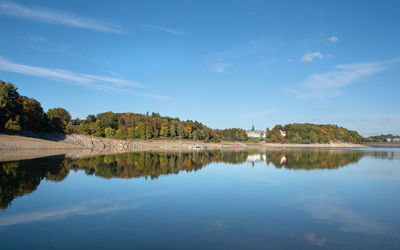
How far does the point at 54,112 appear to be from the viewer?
106 metres

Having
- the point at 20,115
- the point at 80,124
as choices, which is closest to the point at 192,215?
the point at 20,115

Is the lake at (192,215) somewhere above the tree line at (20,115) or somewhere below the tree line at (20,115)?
below

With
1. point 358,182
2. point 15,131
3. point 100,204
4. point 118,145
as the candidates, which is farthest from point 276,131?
point 100,204

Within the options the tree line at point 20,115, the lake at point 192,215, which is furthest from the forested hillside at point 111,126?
the lake at point 192,215

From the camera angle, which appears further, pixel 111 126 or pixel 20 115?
pixel 111 126

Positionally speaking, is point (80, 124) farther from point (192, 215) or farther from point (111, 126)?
point (192, 215)

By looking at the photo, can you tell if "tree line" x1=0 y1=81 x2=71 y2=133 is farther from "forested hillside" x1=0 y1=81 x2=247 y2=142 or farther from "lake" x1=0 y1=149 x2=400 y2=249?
"lake" x1=0 y1=149 x2=400 y2=249

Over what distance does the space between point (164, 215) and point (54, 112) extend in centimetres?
10725

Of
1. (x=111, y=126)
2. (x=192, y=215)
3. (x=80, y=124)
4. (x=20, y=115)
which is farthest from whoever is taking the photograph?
(x=111, y=126)

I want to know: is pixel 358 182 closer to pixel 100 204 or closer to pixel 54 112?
pixel 100 204

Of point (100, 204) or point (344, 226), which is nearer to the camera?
point (344, 226)

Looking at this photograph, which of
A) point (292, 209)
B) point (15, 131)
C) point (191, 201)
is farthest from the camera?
point (15, 131)

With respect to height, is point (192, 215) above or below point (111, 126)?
below

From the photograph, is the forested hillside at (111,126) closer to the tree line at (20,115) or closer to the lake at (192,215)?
the tree line at (20,115)
